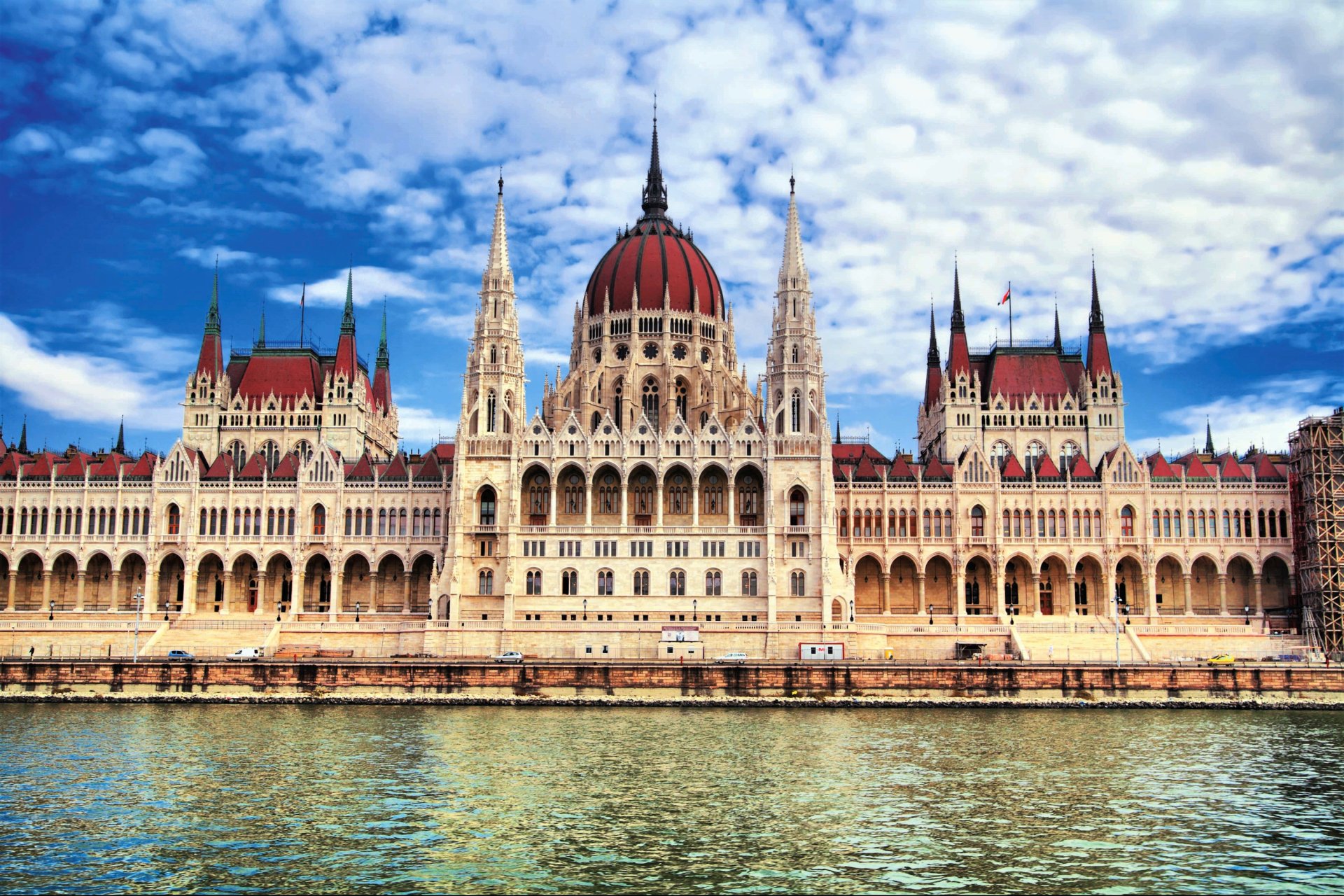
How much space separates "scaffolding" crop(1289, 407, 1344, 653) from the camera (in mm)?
90500

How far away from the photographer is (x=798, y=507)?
9562 centimetres

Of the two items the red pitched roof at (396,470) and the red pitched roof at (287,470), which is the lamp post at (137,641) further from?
the red pitched roof at (396,470)

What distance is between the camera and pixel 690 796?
143ft

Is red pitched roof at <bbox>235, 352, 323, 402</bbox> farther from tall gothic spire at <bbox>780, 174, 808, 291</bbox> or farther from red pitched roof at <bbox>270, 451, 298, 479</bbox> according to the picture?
tall gothic spire at <bbox>780, 174, 808, 291</bbox>

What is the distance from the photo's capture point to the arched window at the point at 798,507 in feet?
312

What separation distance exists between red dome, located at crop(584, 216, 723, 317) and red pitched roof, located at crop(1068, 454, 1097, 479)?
33.9 meters

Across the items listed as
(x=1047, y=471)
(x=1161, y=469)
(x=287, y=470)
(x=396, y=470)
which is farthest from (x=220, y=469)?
(x=1161, y=469)

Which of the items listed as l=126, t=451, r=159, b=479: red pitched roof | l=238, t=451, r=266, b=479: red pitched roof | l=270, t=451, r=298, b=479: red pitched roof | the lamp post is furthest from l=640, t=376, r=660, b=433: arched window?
the lamp post

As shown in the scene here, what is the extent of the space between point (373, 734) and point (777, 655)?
3509 centimetres

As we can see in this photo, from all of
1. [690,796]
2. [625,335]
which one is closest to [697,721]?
[690,796]

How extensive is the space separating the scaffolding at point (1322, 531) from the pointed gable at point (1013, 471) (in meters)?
20.5

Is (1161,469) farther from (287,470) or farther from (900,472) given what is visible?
(287,470)

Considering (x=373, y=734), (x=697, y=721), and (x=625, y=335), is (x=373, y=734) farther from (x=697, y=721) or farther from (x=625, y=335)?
(x=625, y=335)

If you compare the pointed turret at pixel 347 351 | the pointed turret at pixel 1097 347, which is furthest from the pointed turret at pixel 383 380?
the pointed turret at pixel 1097 347
